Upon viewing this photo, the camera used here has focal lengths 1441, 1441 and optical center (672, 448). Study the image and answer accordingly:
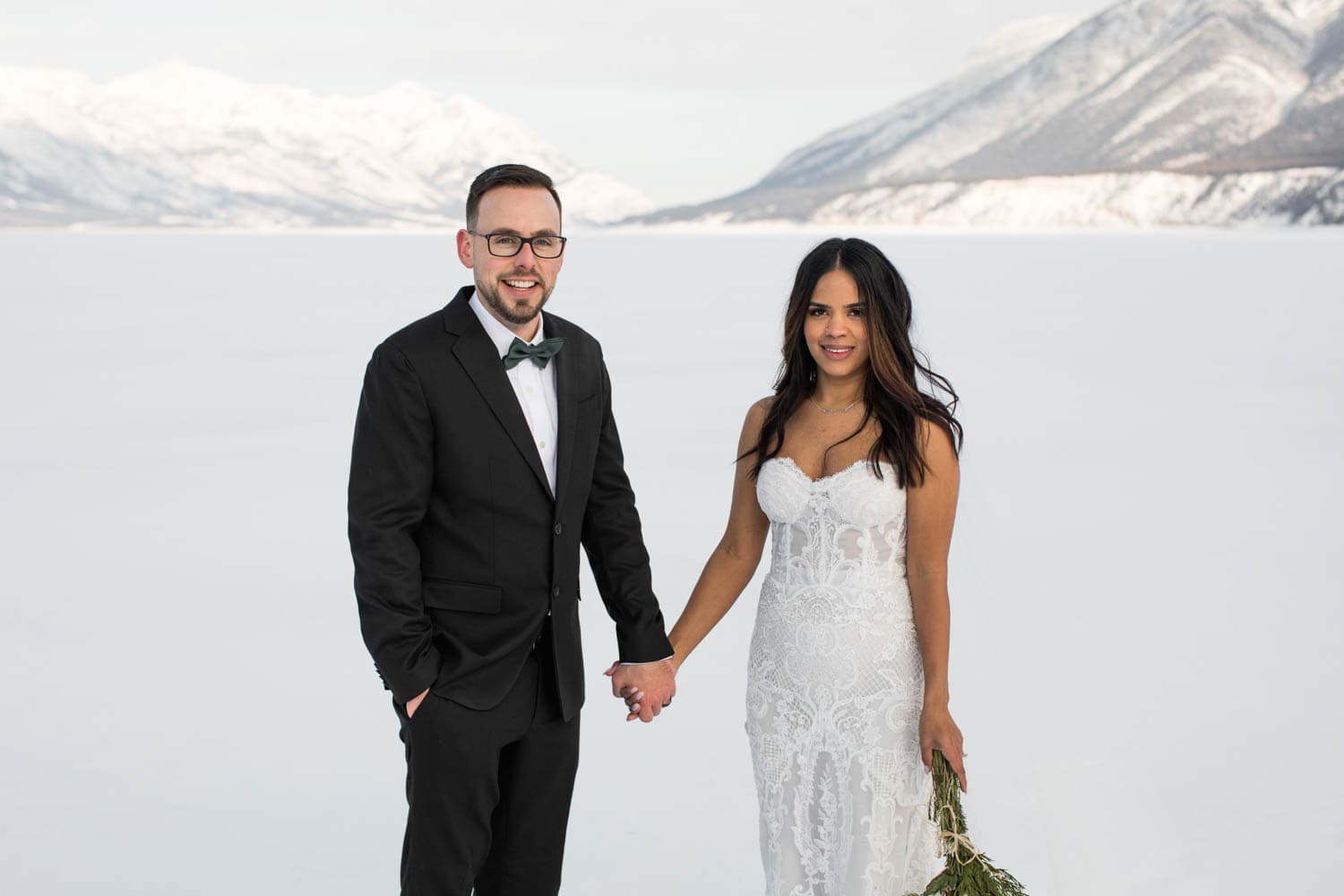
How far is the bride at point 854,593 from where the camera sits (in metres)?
2.68

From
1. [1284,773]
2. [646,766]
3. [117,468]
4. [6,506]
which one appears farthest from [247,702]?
[117,468]

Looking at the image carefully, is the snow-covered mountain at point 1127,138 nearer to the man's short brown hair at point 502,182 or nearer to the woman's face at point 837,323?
the woman's face at point 837,323

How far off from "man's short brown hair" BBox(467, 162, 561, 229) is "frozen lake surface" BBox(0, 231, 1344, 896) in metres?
0.87

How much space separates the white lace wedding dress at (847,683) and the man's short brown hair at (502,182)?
70 centimetres

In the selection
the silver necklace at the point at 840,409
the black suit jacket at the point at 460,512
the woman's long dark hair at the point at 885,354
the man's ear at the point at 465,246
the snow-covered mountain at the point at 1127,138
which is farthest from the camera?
the snow-covered mountain at the point at 1127,138

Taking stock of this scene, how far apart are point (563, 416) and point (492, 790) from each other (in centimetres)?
69

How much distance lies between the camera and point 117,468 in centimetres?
966

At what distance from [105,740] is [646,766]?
179 centimetres

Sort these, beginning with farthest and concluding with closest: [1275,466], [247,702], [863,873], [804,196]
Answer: [804,196], [1275,466], [247,702], [863,873]

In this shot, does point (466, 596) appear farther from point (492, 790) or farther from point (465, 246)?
point (465, 246)

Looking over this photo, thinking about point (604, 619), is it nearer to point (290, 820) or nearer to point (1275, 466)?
point (290, 820)

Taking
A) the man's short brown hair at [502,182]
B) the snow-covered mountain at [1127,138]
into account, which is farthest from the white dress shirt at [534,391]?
the snow-covered mountain at [1127,138]

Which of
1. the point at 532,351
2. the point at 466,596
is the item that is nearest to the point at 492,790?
the point at 466,596

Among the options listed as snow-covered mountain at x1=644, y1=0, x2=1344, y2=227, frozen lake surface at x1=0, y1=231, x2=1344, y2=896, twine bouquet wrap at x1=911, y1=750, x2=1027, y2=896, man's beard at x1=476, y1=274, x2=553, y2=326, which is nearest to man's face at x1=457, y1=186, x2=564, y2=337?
man's beard at x1=476, y1=274, x2=553, y2=326
